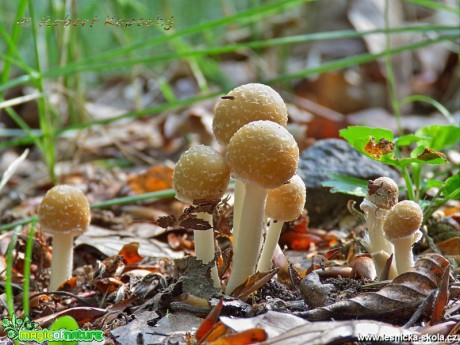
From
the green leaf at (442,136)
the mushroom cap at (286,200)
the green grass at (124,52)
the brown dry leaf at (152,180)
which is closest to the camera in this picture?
the mushroom cap at (286,200)

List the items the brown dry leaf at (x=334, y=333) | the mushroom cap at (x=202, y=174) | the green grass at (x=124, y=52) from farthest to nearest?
the green grass at (x=124, y=52) → the mushroom cap at (x=202, y=174) → the brown dry leaf at (x=334, y=333)

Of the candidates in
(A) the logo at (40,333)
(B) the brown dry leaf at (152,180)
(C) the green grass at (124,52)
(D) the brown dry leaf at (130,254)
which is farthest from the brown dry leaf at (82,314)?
(B) the brown dry leaf at (152,180)

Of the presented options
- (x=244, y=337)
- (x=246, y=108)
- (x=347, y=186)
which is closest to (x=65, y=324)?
(x=244, y=337)

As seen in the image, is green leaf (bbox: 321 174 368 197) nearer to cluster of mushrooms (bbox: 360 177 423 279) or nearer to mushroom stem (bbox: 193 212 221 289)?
cluster of mushrooms (bbox: 360 177 423 279)

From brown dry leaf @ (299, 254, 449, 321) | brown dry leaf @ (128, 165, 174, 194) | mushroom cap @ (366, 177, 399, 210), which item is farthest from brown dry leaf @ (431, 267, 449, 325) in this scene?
brown dry leaf @ (128, 165, 174, 194)

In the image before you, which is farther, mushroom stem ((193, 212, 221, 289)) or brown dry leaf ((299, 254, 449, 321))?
mushroom stem ((193, 212, 221, 289))

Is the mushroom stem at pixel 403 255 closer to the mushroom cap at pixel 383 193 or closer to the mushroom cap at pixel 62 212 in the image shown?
the mushroom cap at pixel 383 193
